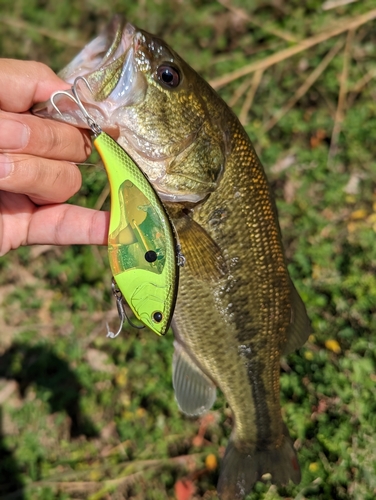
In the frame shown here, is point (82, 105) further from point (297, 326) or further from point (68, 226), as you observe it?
point (297, 326)

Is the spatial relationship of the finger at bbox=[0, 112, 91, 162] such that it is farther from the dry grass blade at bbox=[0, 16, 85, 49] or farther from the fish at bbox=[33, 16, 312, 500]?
the dry grass blade at bbox=[0, 16, 85, 49]

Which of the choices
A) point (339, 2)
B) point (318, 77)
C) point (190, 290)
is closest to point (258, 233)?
point (190, 290)

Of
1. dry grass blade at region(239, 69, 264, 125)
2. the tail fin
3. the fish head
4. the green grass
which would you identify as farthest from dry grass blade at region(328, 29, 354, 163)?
the tail fin

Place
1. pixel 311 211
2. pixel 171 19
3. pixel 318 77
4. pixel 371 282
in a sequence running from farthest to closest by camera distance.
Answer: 1. pixel 171 19
2. pixel 318 77
3. pixel 311 211
4. pixel 371 282

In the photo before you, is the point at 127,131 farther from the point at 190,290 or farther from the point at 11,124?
the point at 190,290

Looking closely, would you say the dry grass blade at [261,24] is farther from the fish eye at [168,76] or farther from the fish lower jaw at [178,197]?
the fish lower jaw at [178,197]

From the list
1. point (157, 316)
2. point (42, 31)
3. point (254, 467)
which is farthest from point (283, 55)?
point (254, 467)

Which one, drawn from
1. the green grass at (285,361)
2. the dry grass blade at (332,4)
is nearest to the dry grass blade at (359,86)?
the green grass at (285,361)
